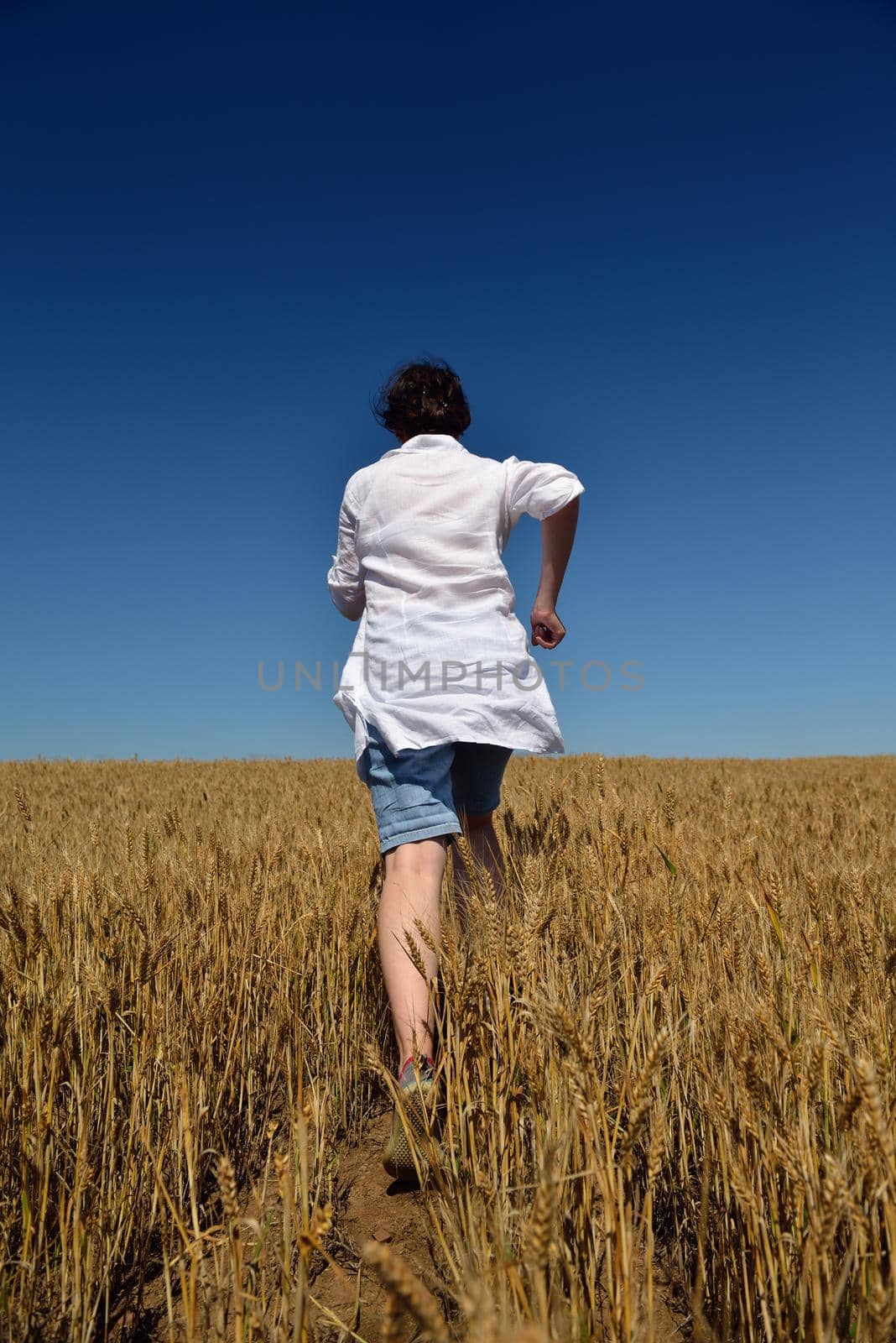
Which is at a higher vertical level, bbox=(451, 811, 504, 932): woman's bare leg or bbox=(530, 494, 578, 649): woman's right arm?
bbox=(530, 494, 578, 649): woman's right arm

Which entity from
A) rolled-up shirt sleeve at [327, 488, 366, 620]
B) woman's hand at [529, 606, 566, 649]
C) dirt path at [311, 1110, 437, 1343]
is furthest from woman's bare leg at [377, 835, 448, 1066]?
rolled-up shirt sleeve at [327, 488, 366, 620]

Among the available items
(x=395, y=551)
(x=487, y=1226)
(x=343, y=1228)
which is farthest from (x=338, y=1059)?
(x=395, y=551)

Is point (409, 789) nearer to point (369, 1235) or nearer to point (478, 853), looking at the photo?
point (478, 853)

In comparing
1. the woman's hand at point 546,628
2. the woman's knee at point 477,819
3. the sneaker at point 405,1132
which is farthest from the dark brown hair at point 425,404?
the sneaker at point 405,1132

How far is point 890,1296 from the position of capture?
859mm

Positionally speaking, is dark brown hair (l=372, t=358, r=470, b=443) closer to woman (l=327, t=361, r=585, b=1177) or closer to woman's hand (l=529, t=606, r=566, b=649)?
woman (l=327, t=361, r=585, b=1177)

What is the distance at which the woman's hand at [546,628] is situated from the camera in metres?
2.25

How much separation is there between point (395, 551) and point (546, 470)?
1.53 ft

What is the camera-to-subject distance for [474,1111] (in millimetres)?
1445

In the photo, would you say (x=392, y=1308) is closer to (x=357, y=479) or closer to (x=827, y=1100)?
(x=827, y=1100)

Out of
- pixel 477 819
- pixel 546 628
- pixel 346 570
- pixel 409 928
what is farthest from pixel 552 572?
pixel 409 928

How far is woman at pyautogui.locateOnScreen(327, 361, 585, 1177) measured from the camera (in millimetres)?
1923

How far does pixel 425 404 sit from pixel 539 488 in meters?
0.43

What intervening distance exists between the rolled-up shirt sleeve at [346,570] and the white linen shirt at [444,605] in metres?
0.07
